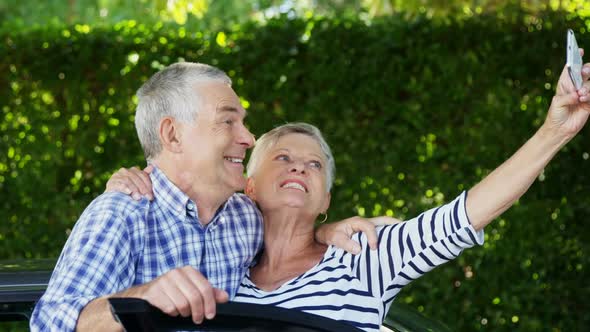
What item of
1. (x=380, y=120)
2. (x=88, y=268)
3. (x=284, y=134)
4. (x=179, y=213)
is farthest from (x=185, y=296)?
(x=380, y=120)

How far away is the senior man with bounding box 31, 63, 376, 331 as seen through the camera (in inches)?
105

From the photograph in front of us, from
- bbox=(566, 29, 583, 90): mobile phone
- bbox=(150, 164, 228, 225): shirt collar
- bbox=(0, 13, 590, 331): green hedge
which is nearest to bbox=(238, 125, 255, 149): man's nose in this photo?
bbox=(150, 164, 228, 225): shirt collar

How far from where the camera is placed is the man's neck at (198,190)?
306cm

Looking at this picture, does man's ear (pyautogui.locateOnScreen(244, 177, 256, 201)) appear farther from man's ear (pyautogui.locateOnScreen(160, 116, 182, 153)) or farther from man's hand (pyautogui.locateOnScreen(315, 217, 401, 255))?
man's ear (pyautogui.locateOnScreen(160, 116, 182, 153))

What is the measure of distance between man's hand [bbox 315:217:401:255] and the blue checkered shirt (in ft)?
0.83

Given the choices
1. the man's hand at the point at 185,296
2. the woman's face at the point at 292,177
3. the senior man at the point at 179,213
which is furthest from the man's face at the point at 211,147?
the man's hand at the point at 185,296

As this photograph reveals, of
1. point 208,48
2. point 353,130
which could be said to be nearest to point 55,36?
point 208,48

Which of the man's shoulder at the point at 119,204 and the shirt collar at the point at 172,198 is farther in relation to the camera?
the shirt collar at the point at 172,198

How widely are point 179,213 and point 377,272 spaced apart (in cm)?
66

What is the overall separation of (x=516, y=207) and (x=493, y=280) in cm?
46

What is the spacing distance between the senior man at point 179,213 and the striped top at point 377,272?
8cm

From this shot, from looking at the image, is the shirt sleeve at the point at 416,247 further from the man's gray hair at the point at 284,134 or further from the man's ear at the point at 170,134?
the man's ear at the point at 170,134

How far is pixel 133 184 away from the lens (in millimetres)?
2979

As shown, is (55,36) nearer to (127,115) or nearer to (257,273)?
(127,115)
